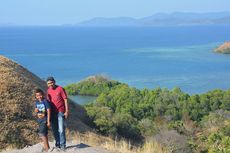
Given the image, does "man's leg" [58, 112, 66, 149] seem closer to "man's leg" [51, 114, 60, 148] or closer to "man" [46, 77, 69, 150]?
"man" [46, 77, 69, 150]

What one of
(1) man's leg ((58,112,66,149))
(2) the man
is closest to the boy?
(2) the man

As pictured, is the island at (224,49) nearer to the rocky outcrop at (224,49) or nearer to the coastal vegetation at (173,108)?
the rocky outcrop at (224,49)

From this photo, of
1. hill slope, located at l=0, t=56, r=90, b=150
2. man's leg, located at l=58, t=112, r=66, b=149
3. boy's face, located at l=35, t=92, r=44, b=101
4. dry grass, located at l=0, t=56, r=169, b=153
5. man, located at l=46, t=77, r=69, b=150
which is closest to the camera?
boy's face, located at l=35, t=92, r=44, b=101

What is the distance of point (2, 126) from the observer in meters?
14.9

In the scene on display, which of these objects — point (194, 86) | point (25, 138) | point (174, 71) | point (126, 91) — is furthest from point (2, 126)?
point (174, 71)

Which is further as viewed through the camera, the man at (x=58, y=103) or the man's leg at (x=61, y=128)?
the man's leg at (x=61, y=128)

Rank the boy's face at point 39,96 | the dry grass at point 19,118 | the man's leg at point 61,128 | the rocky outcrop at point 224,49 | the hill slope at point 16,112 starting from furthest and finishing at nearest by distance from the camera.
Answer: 1. the rocky outcrop at point 224,49
2. the hill slope at point 16,112
3. the dry grass at point 19,118
4. the man's leg at point 61,128
5. the boy's face at point 39,96

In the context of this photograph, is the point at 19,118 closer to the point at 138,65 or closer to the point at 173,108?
the point at 173,108

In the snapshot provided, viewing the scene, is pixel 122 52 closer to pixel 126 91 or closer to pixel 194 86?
pixel 194 86

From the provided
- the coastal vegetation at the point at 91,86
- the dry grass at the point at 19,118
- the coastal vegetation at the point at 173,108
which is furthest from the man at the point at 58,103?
the coastal vegetation at the point at 91,86

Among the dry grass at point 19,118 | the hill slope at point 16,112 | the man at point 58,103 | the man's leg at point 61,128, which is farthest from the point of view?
the hill slope at point 16,112

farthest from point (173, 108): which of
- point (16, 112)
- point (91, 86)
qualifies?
point (91, 86)

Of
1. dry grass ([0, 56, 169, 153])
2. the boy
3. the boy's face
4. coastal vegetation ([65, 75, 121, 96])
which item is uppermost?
the boy's face

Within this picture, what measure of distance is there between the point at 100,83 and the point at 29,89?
4945cm
